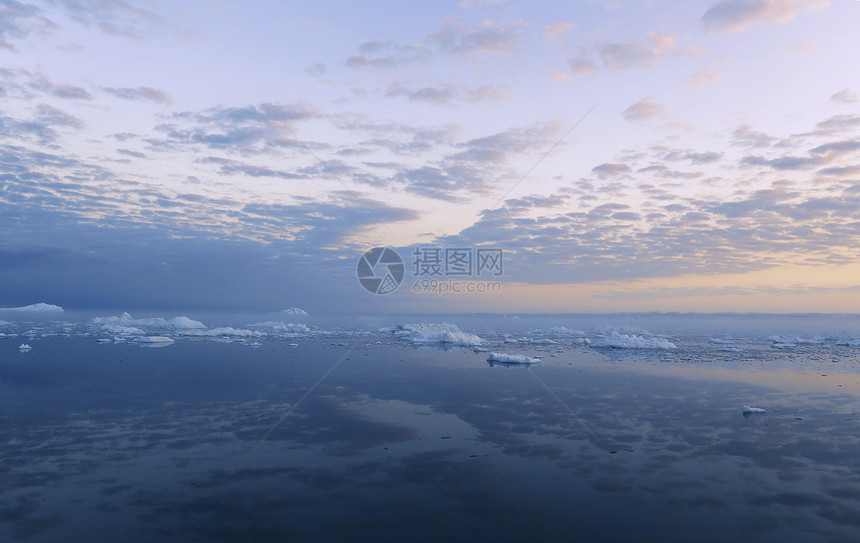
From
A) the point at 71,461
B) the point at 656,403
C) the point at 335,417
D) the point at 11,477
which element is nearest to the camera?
the point at 11,477

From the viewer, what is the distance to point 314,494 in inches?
400

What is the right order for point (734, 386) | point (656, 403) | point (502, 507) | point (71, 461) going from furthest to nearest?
point (734, 386)
point (656, 403)
point (71, 461)
point (502, 507)

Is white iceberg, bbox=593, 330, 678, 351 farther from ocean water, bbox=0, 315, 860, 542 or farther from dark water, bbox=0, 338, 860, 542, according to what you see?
dark water, bbox=0, 338, 860, 542

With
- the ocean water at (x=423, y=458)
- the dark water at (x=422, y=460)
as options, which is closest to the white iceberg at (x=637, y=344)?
the ocean water at (x=423, y=458)

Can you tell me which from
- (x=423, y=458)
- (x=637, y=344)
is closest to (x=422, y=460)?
(x=423, y=458)

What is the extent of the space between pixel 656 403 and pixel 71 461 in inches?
801

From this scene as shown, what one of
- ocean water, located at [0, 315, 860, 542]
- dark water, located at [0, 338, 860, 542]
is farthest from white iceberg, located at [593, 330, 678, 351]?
dark water, located at [0, 338, 860, 542]

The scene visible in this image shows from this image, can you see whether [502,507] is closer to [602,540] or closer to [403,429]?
[602,540]

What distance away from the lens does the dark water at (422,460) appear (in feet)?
29.2

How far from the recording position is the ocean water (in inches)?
351

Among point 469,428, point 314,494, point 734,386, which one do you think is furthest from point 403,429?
point 734,386

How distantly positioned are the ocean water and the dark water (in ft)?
0.19

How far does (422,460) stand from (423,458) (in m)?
0.19

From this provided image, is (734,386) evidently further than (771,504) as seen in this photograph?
Yes
